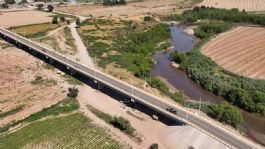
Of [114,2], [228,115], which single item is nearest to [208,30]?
[114,2]

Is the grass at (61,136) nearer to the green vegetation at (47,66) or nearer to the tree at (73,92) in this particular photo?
the tree at (73,92)

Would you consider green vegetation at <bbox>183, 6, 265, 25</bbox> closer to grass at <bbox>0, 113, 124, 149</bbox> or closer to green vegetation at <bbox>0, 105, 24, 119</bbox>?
green vegetation at <bbox>0, 105, 24, 119</bbox>

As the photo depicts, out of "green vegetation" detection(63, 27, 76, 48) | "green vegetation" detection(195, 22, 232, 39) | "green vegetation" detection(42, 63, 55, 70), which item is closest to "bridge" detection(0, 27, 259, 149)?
"green vegetation" detection(42, 63, 55, 70)

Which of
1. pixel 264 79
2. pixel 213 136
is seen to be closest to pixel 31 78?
pixel 213 136

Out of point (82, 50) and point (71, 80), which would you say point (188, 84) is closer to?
point (71, 80)

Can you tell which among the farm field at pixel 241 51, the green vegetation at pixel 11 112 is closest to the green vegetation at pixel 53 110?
the green vegetation at pixel 11 112

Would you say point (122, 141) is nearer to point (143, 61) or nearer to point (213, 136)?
point (213, 136)
